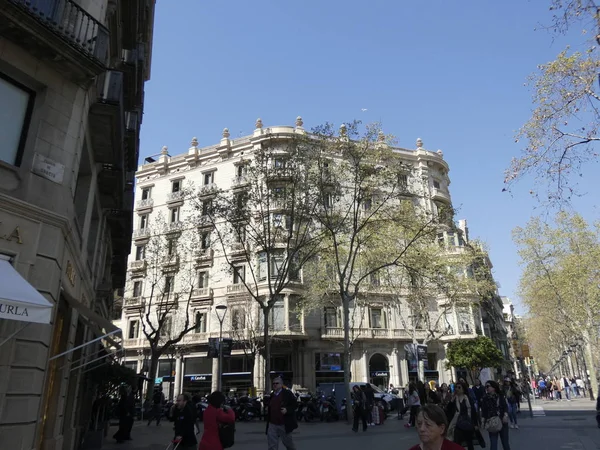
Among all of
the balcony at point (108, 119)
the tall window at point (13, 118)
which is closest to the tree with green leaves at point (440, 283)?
the balcony at point (108, 119)

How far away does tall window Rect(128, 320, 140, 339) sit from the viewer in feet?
139

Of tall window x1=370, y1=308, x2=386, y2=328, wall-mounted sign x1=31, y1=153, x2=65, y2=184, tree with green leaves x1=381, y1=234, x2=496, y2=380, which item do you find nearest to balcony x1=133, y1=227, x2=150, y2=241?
tall window x1=370, y1=308, x2=386, y2=328

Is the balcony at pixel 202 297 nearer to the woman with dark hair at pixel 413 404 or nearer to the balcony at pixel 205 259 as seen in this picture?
the balcony at pixel 205 259

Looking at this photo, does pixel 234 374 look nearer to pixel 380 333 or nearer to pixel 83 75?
pixel 380 333

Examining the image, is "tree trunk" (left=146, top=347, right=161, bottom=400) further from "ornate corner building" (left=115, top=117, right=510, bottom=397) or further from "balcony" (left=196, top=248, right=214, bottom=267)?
"balcony" (left=196, top=248, right=214, bottom=267)

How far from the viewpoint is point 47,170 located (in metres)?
8.49

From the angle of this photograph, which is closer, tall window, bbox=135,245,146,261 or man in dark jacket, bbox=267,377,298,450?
man in dark jacket, bbox=267,377,298,450

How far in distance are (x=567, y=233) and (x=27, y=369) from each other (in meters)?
33.6

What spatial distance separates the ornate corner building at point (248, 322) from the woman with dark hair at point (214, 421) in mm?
27860

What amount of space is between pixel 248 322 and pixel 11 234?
2993cm

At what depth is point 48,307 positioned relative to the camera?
6.68 meters

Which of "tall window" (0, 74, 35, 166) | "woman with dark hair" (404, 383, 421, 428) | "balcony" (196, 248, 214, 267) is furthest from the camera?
"balcony" (196, 248, 214, 267)

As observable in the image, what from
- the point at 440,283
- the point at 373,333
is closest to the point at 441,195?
the point at 373,333

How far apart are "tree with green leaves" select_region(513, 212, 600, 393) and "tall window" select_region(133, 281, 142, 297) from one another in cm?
3391
